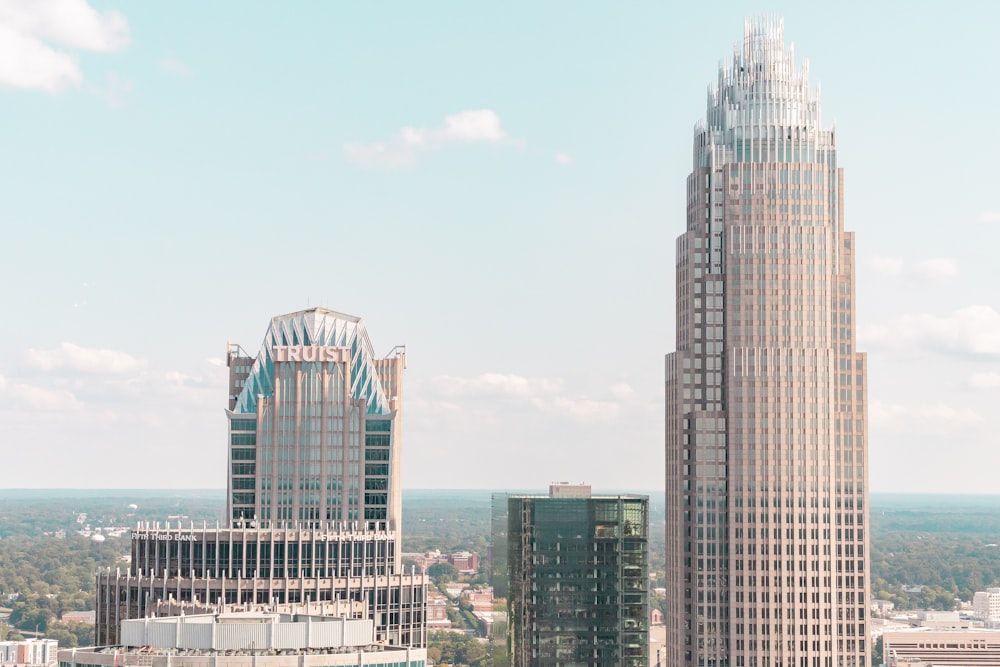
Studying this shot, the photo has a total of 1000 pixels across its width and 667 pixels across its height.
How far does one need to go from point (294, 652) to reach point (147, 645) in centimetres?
1273

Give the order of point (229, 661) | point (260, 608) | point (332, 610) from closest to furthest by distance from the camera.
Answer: point (229, 661)
point (260, 608)
point (332, 610)

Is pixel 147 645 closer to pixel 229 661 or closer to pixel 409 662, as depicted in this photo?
pixel 229 661

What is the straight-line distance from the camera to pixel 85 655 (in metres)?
139

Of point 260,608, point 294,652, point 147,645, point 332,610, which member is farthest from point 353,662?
point 332,610

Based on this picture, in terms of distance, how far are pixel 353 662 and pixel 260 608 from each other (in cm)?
3179

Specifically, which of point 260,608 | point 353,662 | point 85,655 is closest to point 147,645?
point 85,655

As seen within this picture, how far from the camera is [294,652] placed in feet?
459

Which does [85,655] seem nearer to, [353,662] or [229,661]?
[229,661]

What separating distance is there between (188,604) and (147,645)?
53.2m

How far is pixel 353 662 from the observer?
139625 millimetres

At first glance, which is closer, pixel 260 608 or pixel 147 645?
pixel 147 645

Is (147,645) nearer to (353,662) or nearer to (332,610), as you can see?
(353,662)

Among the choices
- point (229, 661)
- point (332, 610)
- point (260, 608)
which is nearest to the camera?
point (229, 661)

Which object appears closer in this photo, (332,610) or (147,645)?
(147,645)
